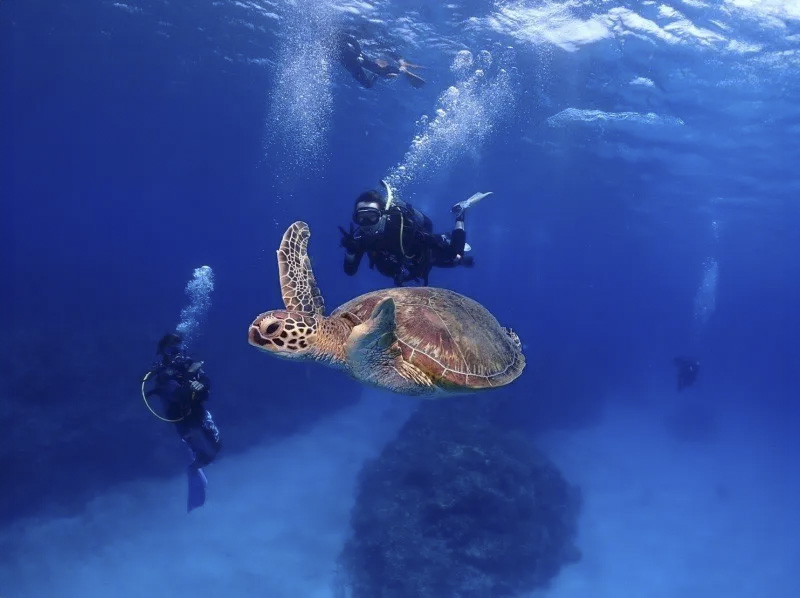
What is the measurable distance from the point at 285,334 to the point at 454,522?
8915 millimetres

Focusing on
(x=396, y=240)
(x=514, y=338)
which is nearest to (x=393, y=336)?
(x=514, y=338)

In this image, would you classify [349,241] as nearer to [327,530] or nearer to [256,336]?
[256,336]

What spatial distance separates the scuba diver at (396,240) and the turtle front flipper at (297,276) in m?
1.19

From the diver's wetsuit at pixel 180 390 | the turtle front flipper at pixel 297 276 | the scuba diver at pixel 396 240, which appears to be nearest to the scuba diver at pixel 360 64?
the scuba diver at pixel 396 240

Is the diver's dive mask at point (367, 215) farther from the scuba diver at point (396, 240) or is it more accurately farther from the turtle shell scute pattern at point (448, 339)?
the turtle shell scute pattern at point (448, 339)

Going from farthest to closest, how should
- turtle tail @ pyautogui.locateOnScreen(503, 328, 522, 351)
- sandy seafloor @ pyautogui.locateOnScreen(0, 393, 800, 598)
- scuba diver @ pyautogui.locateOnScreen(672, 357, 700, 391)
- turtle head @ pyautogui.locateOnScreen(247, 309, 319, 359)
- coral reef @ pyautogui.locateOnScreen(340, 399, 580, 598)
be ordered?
scuba diver @ pyautogui.locateOnScreen(672, 357, 700, 391)
sandy seafloor @ pyautogui.locateOnScreen(0, 393, 800, 598)
coral reef @ pyautogui.locateOnScreen(340, 399, 580, 598)
turtle tail @ pyautogui.locateOnScreen(503, 328, 522, 351)
turtle head @ pyautogui.locateOnScreen(247, 309, 319, 359)

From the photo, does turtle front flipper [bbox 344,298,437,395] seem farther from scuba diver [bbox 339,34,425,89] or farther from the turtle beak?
scuba diver [bbox 339,34,425,89]

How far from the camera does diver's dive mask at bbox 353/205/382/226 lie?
5.36 metres

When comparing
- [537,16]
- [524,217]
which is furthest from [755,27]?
[524,217]

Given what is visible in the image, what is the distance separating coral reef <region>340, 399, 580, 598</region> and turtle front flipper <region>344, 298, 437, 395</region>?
25.3ft

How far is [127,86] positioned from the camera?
3086 centimetres

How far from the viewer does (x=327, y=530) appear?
39.1ft

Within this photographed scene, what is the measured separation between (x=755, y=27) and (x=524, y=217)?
36150 mm

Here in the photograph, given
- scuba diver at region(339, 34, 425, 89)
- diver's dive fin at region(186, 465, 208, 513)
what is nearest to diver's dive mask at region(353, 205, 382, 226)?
A: diver's dive fin at region(186, 465, 208, 513)
